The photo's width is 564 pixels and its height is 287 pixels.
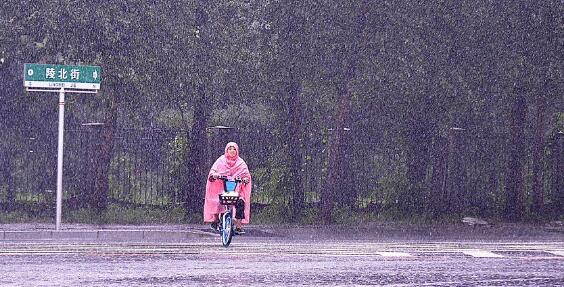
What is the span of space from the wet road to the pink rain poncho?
19.2 inches

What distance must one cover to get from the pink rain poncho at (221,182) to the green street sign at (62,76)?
2.96 metres

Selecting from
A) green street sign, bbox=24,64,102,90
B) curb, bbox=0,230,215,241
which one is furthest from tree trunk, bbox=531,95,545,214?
green street sign, bbox=24,64,102,90

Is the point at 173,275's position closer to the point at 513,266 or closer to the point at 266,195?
the point at 513,266

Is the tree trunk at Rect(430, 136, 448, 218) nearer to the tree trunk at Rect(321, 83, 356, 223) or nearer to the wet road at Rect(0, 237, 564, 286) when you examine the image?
the tree trunk at Rect(321, 83, 356, 223)

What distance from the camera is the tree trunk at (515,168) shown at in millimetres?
23156

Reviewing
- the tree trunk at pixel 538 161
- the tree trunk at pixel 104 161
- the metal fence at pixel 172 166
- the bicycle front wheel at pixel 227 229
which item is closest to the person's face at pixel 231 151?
the bicycle front wheel at pixel 227 229

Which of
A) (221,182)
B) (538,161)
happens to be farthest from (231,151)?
(538,161)

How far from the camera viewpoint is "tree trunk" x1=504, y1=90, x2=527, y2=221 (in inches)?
912

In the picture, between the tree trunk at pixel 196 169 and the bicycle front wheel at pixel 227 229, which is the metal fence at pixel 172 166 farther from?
the bicycle front wheel at pixel 227 229

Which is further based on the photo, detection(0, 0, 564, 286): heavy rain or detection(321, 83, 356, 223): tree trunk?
detection(321, 83, 356, 223): tree trunk

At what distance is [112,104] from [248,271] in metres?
10.3

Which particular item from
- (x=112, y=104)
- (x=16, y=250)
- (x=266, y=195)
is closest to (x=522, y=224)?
(x=266, y=195)

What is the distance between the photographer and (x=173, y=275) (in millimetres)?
11695

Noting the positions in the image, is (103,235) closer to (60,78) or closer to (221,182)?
(221,182)
